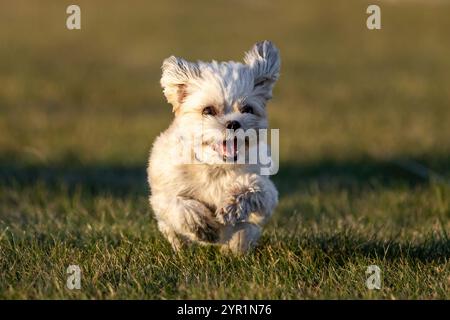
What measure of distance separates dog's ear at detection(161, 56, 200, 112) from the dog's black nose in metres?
0.49

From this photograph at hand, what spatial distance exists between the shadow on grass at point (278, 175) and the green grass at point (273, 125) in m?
0.04

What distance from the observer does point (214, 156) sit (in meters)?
5.57

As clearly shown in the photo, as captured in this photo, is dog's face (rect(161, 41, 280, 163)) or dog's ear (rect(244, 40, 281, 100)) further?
dog's ear (rect(244, 40, 281, 100))

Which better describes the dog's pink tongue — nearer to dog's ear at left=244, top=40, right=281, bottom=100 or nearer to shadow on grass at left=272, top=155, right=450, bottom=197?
dog's ear at left=244, top=40, right=281, bottom=100


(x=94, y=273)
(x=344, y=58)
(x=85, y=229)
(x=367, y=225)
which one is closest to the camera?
(x=94, y=273)

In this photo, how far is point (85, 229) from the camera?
6871mm

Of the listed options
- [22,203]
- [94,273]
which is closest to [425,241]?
[94,273]

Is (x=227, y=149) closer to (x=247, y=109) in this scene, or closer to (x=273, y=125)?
(x=247, y=109)

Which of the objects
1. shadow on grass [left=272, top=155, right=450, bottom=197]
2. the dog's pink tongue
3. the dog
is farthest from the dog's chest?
→ shadow on grass [left=272, top=155, right=450, bottom=197]

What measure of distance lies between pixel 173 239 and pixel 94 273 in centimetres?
91

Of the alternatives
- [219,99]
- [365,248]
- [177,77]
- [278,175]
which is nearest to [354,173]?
[278,175]

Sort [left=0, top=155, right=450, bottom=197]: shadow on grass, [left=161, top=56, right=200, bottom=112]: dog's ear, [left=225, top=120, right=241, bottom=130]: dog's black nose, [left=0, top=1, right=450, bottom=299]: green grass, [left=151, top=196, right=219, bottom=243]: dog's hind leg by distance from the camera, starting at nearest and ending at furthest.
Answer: [left=225, top=120, right=241, bottom=130]: dog's black nose, [left=0, top=1, right=450, bottom=299]: green grass, [left=151, top=196, right=219, bottom=243]: dog's hind leg, [left=161, top=56, right=200, bottom=112]: dog's ear, [left=0, top=155, right=450, bottom=197]: shadow on grass

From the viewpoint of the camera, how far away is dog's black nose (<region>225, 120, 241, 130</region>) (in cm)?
536

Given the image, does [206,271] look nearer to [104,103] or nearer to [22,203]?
[22,203]
